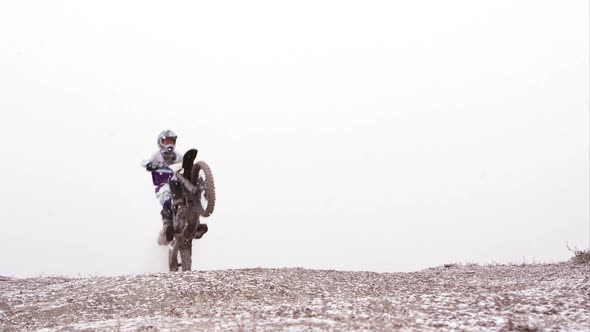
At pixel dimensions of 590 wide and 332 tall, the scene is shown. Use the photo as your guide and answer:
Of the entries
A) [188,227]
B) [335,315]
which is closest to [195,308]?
[335,315]

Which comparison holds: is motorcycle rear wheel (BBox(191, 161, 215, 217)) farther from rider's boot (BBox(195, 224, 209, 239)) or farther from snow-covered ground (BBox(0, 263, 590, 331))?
snow-covered ground (BBox(0, 263, 590, 331))

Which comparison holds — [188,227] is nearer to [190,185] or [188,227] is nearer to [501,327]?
[190,185]

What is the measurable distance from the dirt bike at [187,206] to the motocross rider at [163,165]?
429mm

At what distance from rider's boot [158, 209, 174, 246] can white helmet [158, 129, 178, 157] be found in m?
1.62

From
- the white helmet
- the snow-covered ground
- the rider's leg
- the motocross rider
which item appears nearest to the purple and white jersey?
the motocross rider

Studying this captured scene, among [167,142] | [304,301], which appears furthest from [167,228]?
[304,301]

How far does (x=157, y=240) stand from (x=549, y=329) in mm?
13324

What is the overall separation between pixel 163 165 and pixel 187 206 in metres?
1.68

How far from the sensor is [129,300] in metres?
12.4

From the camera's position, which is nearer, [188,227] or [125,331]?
[125,331]

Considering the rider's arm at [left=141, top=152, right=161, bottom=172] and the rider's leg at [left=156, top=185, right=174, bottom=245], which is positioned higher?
the rider's arm at [left=141, top=152, right=161, bottom=172]

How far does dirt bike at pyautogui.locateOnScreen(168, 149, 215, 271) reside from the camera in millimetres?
16859

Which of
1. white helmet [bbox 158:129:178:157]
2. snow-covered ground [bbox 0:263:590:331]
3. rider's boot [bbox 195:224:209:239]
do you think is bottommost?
snow-covered ground [bbox 0:263:590:331]

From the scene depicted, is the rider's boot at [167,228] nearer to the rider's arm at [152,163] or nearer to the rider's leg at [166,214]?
the rider's leg at [166,214]
